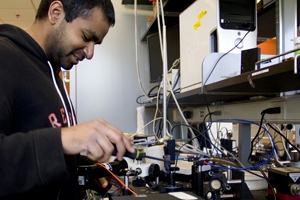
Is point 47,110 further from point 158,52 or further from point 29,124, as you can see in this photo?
point 158,52

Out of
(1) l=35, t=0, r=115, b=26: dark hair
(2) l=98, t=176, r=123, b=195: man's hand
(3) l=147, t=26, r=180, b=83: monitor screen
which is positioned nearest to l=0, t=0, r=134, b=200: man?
(1) l=35, t=0, r=115, b=26: dark hair

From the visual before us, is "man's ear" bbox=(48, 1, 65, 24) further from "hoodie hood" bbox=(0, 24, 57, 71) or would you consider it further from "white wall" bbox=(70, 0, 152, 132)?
"white wall" bbox=(70, 0, 152, 132)

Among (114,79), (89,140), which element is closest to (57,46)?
(89,140)

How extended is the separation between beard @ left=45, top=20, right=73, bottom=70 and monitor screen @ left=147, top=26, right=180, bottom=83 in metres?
1.31

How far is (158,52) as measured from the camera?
2457mm

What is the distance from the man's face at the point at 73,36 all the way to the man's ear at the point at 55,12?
0.06 ft

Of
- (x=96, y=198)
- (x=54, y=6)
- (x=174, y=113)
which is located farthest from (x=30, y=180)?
(x=174, y=113)

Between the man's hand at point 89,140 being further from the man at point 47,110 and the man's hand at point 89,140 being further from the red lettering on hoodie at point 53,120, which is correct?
the red lettering on hoodie at point 53,120

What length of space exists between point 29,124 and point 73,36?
1.20 feet

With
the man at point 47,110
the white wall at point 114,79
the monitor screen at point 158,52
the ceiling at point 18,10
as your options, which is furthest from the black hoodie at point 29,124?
the ceiling at point 18,10

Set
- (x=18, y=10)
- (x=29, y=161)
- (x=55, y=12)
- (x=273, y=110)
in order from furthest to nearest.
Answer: (x=18, y=10) < (x=273, y=110) < (x=55, y=12) < (x=29, y=161)

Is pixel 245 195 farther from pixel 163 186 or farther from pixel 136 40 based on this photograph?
pixel 136 40

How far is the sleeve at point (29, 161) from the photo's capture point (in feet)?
1.77

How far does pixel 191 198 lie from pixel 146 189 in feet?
1.10
